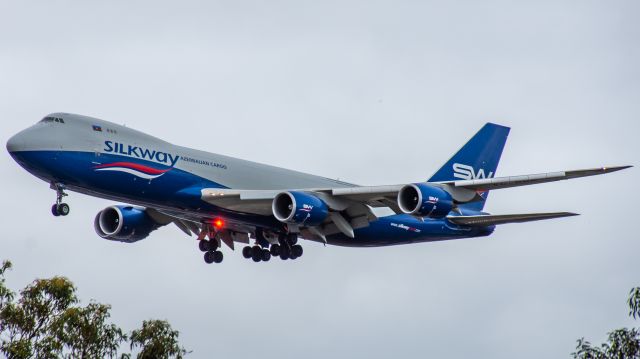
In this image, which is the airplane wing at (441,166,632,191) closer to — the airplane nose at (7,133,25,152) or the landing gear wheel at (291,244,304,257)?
the landing gear wheel at (291,244,304,257)

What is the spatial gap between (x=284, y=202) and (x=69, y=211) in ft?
28.5

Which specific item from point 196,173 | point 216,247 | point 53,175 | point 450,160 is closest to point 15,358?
point 53,175

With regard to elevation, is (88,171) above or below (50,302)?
above

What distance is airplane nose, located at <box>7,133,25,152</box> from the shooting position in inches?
1676

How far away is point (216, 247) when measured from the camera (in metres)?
51.7

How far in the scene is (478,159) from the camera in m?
55.6

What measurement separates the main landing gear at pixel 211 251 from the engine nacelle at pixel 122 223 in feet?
9.16

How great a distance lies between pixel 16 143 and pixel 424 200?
52.5ft

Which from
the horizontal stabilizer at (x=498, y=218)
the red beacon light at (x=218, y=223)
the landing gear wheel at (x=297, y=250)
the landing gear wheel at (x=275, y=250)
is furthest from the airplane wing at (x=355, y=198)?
the landing gear wheel at (x=275, y=250)

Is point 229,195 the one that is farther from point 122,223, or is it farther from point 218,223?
point 122,223

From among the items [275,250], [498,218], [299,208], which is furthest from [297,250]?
[498,218]

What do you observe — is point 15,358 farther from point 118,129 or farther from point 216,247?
point 216,247

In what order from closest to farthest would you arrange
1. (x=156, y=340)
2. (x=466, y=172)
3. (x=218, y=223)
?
(x=156, y=340)
(x=218, y=223)
(x=466, y=172)

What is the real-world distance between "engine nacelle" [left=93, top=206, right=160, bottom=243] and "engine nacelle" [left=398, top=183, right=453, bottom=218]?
1379 centimetres
